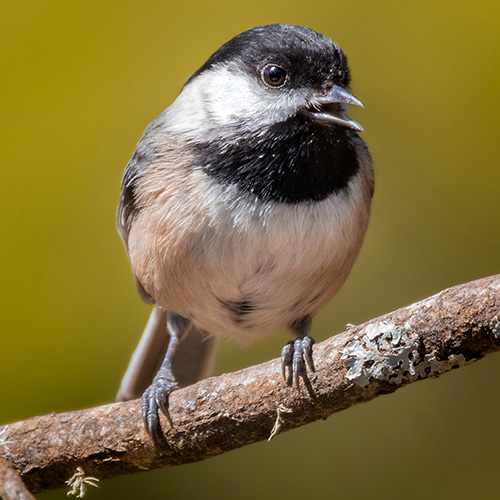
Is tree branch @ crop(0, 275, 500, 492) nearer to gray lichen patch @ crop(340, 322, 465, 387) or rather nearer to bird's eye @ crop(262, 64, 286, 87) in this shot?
gray lichen patch @ crop(340, 322, 465, 387)

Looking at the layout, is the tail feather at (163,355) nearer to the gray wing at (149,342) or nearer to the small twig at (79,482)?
the gray wing at (149,342)

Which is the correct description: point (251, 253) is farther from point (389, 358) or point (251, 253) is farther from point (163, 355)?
point (163, 355)

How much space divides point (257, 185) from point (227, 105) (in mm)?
231

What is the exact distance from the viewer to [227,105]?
175 cm

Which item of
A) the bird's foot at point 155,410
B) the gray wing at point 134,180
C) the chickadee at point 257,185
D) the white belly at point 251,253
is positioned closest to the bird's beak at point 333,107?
the chickadee at point 257,185

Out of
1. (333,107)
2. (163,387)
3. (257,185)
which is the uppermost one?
(333,107)

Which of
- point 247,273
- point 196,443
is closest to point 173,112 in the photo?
point 247,273

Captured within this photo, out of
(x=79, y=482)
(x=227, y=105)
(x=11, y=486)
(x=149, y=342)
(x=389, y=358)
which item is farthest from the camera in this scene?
(x=149, y=342)

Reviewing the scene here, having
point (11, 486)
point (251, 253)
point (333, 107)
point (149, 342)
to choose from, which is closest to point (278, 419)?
point (251, 253)

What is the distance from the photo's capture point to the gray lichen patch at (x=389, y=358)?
123 centimetres

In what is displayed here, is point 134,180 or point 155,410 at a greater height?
point 134,180

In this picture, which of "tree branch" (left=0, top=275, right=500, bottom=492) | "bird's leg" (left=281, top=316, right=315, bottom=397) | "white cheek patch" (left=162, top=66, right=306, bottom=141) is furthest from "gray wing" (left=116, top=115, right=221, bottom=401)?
"bird's leg" (left=281, top=316, right=315, bottom=397)

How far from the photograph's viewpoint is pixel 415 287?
1.82m

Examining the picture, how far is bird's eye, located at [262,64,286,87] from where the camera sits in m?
1.68
